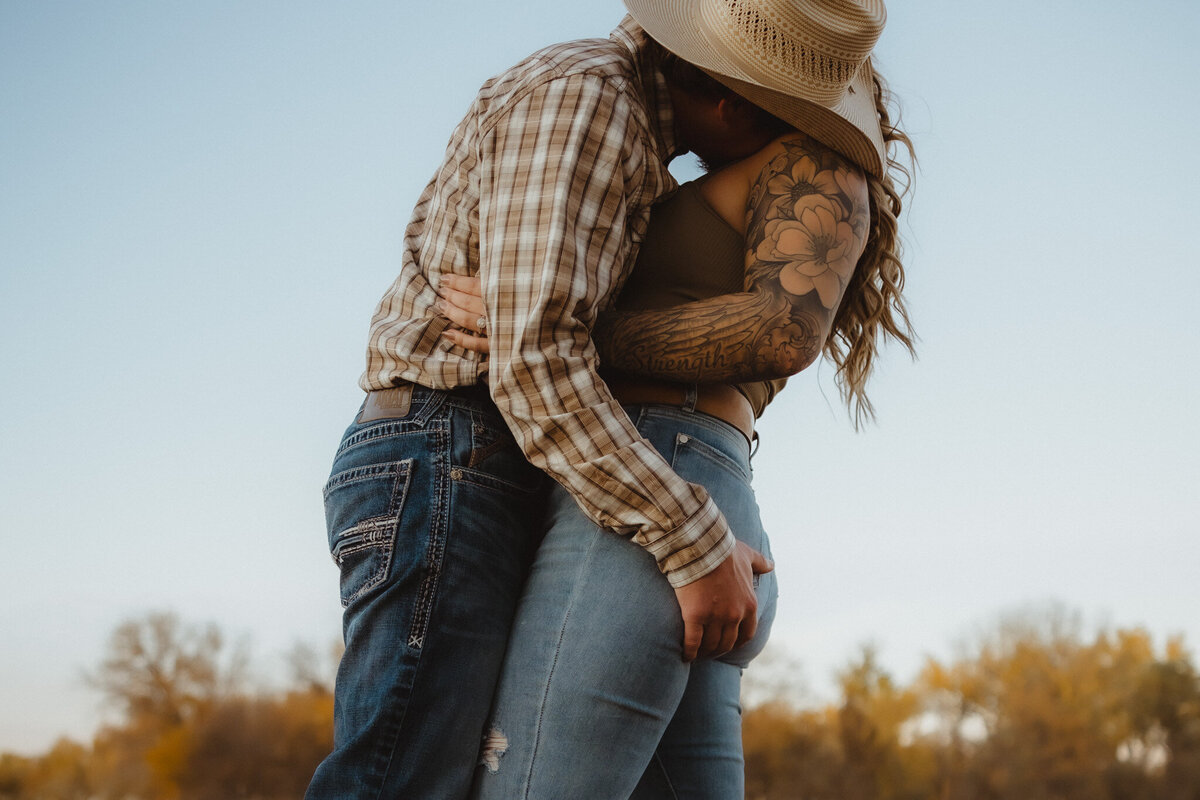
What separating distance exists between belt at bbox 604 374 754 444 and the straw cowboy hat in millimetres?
402

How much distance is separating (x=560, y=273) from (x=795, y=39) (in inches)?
20.3

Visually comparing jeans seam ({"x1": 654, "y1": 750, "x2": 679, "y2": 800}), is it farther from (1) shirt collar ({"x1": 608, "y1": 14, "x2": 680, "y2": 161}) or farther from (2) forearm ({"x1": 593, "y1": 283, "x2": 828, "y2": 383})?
(1) shirt collar ({"x1": 608, "y1": 14, "x2": 680, "y2": 161})

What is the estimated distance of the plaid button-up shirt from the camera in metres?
1.13

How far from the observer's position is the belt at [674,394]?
1.33m

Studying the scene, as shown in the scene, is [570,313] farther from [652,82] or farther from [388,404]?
[652,82]

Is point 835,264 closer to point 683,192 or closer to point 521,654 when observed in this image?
point 683,192

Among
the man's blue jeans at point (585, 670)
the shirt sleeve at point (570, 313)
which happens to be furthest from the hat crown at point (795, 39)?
the man's blue jeans at point (585, 670)

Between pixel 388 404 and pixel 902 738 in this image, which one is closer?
pixel 388 404

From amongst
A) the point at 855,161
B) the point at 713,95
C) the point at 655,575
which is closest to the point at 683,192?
the point at 713,95

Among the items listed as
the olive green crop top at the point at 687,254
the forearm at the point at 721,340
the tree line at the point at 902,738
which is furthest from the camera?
the tree line at the point at 902,738

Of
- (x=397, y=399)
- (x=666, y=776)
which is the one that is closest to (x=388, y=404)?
(x=397, y=399)

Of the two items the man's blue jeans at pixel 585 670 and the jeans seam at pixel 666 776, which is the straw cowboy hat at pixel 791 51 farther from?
the jeans seam at pixel 666 776

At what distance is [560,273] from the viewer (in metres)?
1.15

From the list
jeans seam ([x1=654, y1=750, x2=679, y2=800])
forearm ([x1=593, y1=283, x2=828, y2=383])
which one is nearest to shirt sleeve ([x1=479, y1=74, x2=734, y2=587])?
forearm ([x1=593, y1=283, x2=828, y2=383])
